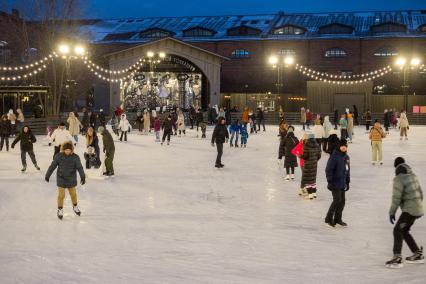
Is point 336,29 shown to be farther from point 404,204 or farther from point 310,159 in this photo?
point 404,204

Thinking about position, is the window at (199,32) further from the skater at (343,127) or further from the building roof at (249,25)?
the skater at (343,127)

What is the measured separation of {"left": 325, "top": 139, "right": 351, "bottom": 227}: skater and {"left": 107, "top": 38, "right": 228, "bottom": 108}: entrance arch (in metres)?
30.3

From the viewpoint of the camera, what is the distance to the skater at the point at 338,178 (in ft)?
29.1

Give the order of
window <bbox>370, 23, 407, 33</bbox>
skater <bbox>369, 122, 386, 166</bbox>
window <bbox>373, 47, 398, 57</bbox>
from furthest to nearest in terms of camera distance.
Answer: window <bbox>370, 23, 407, 33</bbox>
window <bbox>373, 47, 398, 57</bbox>
skater <bbox>369, 122, 386, 166</bbox>

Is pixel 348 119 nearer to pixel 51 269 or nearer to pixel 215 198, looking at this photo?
pixel 215 198

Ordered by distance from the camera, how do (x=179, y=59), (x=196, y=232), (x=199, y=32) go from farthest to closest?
(x=199, y=32), (x=179, y=59), (x=196, y=232)

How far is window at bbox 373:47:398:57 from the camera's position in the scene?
4488cm

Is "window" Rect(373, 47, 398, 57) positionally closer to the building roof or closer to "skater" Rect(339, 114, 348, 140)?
the building roof

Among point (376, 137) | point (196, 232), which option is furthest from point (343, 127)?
point (196, 232)

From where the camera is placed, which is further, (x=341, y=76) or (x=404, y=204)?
(x=341, y=76)

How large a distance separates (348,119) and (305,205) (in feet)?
48.4

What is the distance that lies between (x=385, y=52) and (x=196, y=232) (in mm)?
39525

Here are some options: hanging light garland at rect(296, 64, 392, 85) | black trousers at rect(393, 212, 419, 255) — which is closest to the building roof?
hanging light garland at rect(296, 64, 392, 85)

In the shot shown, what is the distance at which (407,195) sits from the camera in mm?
6809
